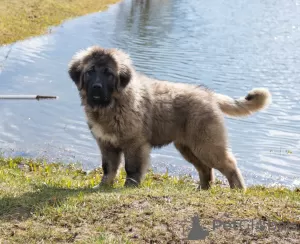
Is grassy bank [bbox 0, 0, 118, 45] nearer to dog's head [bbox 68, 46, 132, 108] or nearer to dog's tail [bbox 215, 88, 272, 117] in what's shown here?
dog's head [bbox 68, 46, 132, 108]

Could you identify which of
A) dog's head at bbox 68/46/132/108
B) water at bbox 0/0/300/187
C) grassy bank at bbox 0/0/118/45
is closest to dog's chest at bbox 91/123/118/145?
dog's head at bbox 68/46/132/108

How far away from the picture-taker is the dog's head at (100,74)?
7.78m

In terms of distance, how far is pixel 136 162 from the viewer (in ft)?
26.6

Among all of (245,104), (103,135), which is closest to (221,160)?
(245,104)

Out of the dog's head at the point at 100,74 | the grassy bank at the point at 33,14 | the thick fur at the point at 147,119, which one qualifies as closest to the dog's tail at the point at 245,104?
the thick fur at the point at 147,119

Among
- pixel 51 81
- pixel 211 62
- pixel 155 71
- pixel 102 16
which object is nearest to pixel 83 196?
pixel 51 81

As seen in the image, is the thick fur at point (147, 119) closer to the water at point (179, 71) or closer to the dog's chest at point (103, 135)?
the dog's chest at point (103, 135)

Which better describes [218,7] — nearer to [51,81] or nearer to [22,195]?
[51,81]

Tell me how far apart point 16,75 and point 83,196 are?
12.6m

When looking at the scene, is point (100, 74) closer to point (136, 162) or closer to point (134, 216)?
point (136, 162)

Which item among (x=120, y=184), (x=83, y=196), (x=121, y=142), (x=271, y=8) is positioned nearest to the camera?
(x=83, y=196)

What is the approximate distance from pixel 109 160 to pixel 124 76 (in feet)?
4.43

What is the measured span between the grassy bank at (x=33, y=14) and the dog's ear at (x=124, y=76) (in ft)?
55.2

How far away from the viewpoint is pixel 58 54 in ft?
73.4
